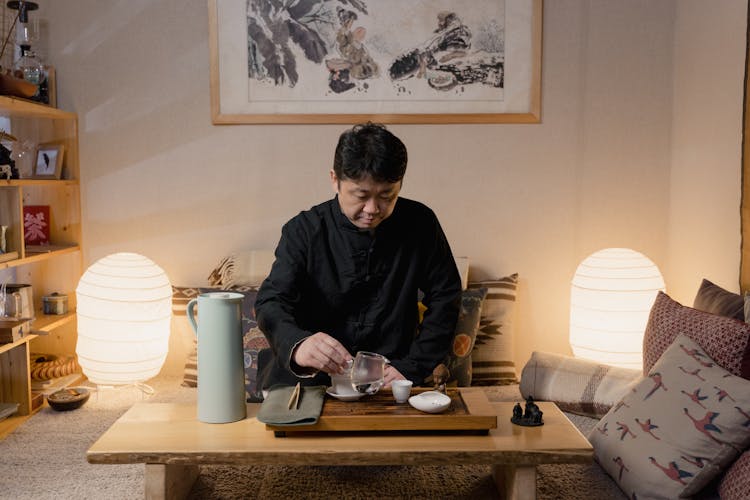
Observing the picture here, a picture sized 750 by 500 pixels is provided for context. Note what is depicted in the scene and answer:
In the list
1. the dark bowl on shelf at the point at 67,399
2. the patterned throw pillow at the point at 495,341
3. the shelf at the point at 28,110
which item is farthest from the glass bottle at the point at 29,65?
the patterned throw pillow at the point at 495,341

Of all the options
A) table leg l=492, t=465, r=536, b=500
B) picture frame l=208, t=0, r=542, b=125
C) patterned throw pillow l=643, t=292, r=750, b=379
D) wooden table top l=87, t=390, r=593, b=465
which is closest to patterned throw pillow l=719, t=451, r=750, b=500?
patterned throw pillow l=643, t=292, r=750, b=379

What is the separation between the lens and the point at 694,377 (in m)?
2.04

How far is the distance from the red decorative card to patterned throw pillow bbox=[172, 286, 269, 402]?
71 cm

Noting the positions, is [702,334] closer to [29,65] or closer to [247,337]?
[247,337]

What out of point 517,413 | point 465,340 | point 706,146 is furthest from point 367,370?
point 706,146

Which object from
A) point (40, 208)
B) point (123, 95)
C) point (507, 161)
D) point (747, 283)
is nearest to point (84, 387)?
point (40, 208)

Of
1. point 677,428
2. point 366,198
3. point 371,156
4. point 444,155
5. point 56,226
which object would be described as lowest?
point 677,428

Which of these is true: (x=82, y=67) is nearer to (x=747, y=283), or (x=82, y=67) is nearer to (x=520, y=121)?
(x=520, y=121)

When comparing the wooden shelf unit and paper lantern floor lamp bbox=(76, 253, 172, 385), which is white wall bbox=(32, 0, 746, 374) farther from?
paper lantern floor lamp bbox=(76, 253, 172, 385)

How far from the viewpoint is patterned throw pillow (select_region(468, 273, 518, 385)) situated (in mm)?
3184

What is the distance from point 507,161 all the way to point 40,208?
228cm

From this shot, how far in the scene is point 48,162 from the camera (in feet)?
10.8

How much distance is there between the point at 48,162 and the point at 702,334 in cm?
286

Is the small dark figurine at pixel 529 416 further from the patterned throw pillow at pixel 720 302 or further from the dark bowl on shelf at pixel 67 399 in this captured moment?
the dark bowl on shelf at pixel 67 399
